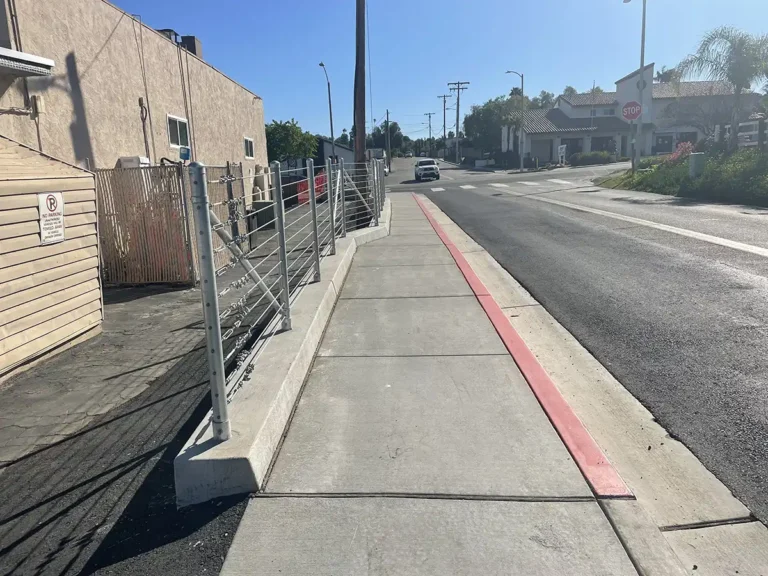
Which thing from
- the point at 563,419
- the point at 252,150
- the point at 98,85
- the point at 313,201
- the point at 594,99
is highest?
the point at 594,99

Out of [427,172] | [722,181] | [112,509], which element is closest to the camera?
[112,509]

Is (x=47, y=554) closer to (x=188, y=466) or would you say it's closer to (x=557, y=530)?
(x=188, y=466)

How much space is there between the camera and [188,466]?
323 cm

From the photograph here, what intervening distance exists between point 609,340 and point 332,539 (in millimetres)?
3886

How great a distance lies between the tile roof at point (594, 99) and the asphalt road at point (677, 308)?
60.9 m

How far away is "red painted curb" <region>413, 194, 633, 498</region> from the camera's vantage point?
3354mm

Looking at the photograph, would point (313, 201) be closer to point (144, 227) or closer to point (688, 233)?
point (144, 227)

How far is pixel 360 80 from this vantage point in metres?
16.8

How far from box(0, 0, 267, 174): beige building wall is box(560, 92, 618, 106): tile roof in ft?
211

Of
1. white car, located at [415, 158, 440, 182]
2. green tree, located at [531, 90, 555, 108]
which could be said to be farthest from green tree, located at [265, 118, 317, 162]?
green tree, located at [531, 90, 555, 108]

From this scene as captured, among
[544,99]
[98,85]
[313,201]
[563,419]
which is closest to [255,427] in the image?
[563,419]

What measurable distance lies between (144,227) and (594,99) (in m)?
71.6

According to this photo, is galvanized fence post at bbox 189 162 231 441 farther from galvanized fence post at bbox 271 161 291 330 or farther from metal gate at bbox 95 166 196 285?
metal gate at bbox 95 166 196 285

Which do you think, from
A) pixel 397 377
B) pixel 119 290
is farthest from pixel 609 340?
pixel 119 290
